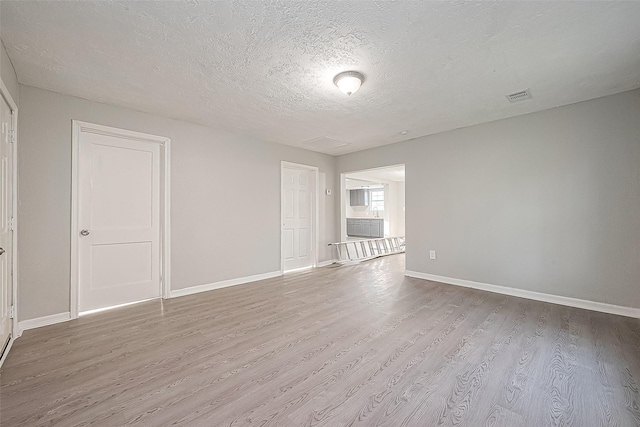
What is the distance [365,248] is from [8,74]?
645 cm

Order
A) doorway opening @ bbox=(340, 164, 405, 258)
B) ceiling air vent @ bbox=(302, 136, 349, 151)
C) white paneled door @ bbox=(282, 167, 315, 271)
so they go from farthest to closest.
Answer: doorway opening @ bbox=(340, 164, 405, 258) < white paneled door @ bbox=(282, 167, 315, 271) < ceiling air vent @ bbox=(302, 136, 349, 151)

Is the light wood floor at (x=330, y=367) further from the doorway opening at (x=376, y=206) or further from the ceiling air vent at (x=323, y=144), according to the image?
the doorway opening at (x=376, y=206)

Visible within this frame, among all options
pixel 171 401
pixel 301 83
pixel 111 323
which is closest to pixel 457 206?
pixel 301 83

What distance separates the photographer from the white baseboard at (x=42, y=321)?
2.63m

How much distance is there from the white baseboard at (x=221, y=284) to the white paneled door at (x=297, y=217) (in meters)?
0.52

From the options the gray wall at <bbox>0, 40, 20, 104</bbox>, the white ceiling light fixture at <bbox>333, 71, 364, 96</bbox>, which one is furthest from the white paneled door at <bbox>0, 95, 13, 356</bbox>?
the white ceiling light fixture at <bbox>333, 71, 364, 96</bbox>

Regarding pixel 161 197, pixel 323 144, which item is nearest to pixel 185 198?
pixel 161 197

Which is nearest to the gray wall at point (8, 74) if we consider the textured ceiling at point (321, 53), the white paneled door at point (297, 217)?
the textured ceiling at point (321, 53)

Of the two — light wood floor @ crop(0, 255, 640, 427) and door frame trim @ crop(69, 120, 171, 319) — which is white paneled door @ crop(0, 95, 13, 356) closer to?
light wood floor @ crop(0, 255, 640, 427)

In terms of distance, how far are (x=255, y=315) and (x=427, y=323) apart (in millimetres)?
1846

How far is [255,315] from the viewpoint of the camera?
3.01 m

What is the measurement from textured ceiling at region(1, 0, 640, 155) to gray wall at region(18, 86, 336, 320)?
305mm

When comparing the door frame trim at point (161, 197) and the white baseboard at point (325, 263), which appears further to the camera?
the white baseboard at point (325, 263)

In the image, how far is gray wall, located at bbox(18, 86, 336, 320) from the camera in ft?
8.96
